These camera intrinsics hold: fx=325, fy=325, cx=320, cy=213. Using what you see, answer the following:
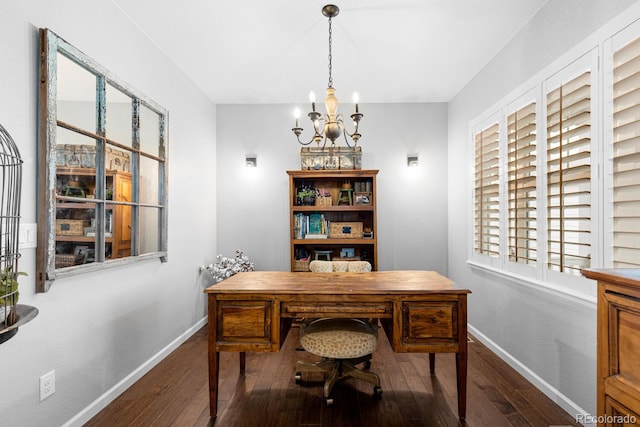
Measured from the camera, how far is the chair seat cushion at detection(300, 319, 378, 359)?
6.73 ft

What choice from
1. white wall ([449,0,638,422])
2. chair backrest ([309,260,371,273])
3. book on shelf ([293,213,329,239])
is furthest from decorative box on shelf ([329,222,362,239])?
white wall ([449,0,638,422])

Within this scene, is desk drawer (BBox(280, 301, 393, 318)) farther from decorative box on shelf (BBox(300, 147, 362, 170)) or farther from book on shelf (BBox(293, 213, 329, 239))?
decorative box on shelf (BBox(300, 147, 362, 170))

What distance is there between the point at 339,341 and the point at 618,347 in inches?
53.7

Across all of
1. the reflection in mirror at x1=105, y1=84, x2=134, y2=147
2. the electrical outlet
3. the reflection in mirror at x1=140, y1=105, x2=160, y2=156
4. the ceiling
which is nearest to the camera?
the electrical outlet

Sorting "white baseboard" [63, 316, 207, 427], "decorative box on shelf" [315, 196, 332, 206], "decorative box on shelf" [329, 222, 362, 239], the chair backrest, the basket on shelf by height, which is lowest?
"white baseboard" [63, 316, 207, 427]

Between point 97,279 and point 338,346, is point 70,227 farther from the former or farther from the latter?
point 338,346

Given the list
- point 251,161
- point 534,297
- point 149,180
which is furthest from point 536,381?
point 251,161

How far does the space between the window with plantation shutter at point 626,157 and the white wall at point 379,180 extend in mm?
2386

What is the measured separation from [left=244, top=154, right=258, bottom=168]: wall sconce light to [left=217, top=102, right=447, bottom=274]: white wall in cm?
6

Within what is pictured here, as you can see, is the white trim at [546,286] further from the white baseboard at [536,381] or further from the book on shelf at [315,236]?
the book on shelf at [315,236]

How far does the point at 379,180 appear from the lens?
4098 mm

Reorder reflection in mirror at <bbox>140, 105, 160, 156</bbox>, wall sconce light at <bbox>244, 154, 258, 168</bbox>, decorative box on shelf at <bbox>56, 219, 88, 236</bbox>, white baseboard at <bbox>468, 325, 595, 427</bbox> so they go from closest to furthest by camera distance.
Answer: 1. decorative box on shelf at <bbox>56, 219, 88, 236</bbox>
2. white baseboard at <bbox>468, 325, 595, 427</bbox>
3. reflection in mirror at <bbox>140, 105, 160, 156</bbox>
4. wall sconce light at <bbox>244, 154, 258, 168</bbox>

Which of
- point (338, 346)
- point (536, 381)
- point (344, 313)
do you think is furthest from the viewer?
point (536, 381)

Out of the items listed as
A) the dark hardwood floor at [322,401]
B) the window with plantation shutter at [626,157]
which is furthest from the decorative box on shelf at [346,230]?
the window with plantation shutter at [626,157]
